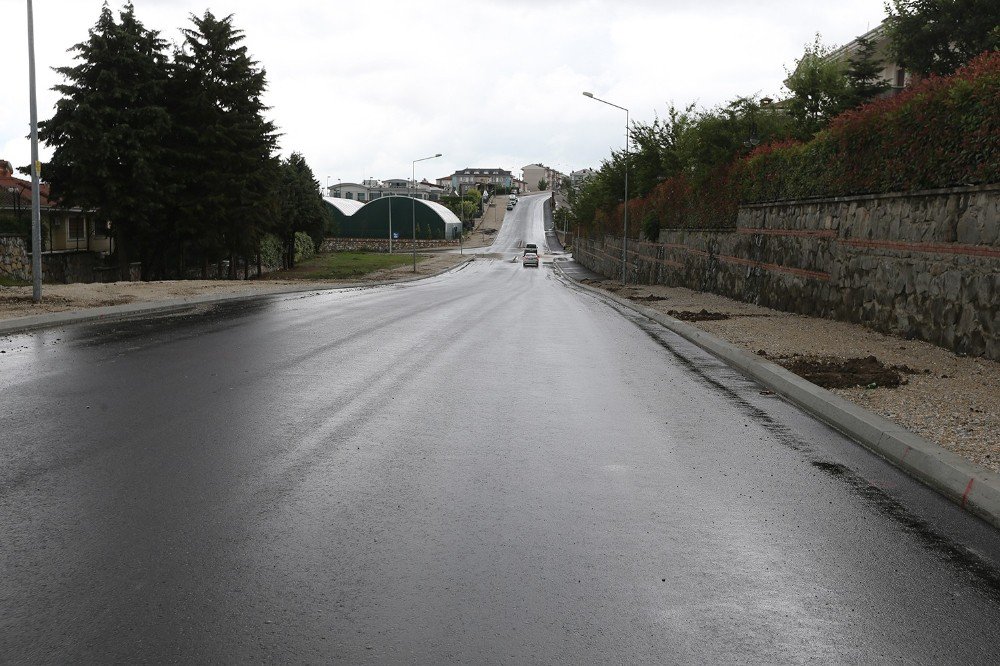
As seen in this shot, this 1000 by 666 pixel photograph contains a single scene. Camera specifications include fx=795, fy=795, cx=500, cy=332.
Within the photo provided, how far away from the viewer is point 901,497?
18.5 feet

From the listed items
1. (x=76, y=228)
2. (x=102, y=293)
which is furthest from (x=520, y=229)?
(x=102, y=293)

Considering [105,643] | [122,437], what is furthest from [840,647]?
[122,437]

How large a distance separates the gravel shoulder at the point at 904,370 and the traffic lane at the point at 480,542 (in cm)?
116

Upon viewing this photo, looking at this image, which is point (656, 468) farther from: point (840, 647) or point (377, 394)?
point (377, 394)

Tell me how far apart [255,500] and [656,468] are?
10.0 feet

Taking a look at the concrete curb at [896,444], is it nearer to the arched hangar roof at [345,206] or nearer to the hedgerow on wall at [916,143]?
the hedgerow on wall at [916,143]

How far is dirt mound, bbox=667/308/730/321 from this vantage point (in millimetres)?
18984

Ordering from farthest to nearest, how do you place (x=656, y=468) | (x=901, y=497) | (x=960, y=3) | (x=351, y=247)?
(x=351, y=247)
(x=960, y=3)
(x=656, y=468)
(x=901, y=497)

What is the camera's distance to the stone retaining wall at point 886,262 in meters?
11.6

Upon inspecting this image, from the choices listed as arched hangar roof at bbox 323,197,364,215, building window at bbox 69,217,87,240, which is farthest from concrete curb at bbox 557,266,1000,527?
arched hangar roof at bbox 323,197,364,215

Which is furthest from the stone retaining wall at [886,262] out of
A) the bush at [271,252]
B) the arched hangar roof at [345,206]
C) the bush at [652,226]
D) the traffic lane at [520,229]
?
the arched hangar roof at [345,206]

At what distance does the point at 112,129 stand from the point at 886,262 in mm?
32864

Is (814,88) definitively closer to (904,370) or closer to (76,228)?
(904,370)

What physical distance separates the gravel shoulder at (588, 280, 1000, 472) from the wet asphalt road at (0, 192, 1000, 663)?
835mm
